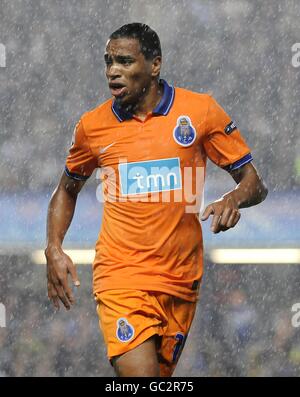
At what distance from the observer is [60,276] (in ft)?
15.7

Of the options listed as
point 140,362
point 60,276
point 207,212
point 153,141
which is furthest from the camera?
point 153,141

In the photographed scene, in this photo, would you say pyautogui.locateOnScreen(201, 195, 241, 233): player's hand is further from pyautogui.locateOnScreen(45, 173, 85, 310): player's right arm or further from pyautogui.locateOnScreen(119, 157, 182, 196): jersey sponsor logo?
pyautogui.locateOnScreen(45, 173, 85, 310): player's right arm

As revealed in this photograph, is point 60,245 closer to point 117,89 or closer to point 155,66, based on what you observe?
point 117,89

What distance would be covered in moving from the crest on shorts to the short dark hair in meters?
1.18

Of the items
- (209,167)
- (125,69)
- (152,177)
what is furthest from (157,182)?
(209,167)

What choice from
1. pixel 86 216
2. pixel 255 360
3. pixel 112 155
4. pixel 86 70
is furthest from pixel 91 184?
pixel 112 155

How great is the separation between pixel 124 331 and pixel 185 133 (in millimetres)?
918

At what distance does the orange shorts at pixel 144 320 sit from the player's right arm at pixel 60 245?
0.54 feet

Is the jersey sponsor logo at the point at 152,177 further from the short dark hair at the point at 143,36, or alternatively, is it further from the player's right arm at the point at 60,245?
the short dark hair at the point at 143,36

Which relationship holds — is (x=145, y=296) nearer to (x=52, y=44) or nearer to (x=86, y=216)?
(x=86, y=216)

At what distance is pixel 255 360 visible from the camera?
8.41 m

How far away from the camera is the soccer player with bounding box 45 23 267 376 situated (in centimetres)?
475

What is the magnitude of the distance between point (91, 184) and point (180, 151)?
4380mm

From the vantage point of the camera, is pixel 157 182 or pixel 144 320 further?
pixel 157 182
